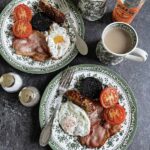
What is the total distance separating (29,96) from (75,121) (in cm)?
14

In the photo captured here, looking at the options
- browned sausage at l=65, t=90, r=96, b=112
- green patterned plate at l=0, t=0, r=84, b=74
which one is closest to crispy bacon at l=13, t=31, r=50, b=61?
green patterned plate at l=0, t=0, r=84, b=74

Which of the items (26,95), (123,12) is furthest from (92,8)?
(26,95)

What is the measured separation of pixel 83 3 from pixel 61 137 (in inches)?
14.1

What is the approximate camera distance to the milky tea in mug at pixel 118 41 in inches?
36.6

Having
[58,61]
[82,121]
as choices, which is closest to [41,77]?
[58,61]

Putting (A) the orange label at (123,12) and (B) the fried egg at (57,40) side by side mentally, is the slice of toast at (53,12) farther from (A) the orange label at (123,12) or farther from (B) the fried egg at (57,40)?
(A) the orange label at (123,12)

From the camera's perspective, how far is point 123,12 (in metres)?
0.96

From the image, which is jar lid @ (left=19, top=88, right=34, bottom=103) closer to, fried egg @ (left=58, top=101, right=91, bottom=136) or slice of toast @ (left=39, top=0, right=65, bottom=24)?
fried egg @ (left=58, top=101, right=91, bottom=136)

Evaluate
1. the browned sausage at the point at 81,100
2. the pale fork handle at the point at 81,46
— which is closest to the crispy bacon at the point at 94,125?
the browned sausage at the point at 81,100

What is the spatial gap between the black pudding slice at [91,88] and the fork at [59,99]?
42mm

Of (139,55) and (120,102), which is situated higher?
(139,55)

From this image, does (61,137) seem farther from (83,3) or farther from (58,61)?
(83,3)

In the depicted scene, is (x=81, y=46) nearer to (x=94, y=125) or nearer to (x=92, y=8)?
(x=92, y=8)

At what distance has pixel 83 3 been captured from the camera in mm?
952
